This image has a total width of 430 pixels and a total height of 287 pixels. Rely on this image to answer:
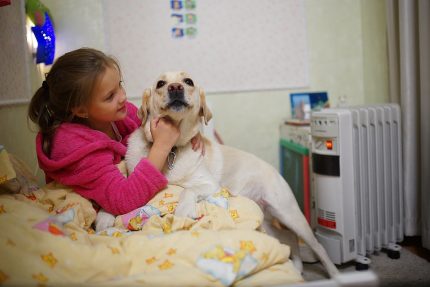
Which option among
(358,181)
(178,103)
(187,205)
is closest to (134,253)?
(187,205)

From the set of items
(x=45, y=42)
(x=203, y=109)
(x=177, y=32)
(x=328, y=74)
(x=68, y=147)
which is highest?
(x=177, y=32)

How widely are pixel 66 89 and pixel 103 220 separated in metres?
0.49

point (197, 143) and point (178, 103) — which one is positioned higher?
point (178, 103)

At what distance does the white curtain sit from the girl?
1.28m

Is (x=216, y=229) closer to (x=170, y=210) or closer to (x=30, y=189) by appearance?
(x=170, y=210)

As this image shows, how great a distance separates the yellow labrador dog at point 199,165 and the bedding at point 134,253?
25 centimetres

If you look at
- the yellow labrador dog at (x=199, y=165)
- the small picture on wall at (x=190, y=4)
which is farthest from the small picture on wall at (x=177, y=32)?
the yellow labrador dog at (x=199, y=165)

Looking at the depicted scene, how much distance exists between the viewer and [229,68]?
2354mm

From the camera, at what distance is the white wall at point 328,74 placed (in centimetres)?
235

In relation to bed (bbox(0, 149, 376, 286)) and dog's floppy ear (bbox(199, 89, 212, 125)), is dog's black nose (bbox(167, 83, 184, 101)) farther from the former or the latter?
bed (bbox(0, 149, 376, 286))

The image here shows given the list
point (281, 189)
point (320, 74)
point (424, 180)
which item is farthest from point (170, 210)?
point (320, 74)

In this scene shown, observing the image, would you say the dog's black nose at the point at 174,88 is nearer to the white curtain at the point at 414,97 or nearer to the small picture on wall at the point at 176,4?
the small picture on wall at the point at 176,4

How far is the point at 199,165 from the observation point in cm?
145

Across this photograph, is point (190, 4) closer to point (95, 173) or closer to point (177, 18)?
point (177, 18)
